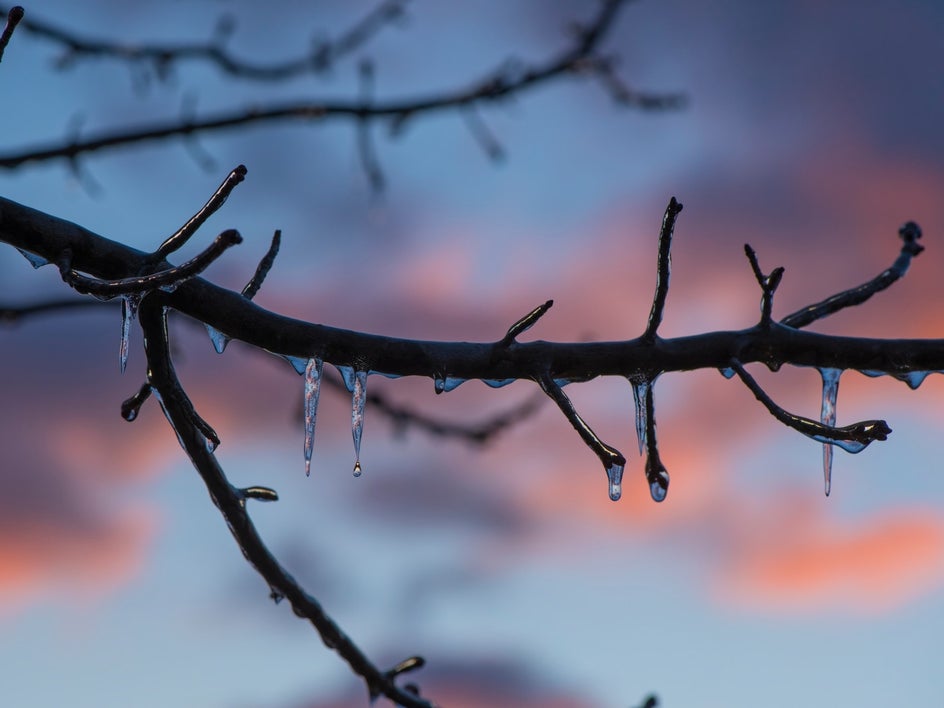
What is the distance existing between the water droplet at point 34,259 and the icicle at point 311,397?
534 mm

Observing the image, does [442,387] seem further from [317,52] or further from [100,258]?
[317,52]

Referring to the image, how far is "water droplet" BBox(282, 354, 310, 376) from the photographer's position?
174cm

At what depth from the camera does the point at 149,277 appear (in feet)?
5.08

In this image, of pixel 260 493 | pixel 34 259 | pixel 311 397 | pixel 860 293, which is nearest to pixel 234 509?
pixel 260 493

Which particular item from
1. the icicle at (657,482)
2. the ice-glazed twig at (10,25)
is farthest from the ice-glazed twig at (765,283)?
the ice-glazed twig at (10,25)

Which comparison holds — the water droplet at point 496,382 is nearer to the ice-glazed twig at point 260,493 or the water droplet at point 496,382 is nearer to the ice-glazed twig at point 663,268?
the ice-glazed twig at point 663,268

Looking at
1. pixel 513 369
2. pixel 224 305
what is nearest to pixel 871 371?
pixel 513 369

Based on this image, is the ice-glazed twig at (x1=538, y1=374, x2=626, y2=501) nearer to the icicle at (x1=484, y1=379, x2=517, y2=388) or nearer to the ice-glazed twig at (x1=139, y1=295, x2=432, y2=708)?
the icicle at (x1=484, y1=379, x2=517, y2=388)

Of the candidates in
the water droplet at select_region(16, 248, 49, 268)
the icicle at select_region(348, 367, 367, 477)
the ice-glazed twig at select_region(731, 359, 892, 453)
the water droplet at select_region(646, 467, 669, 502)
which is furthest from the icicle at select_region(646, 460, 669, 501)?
the water droplet at select_region(16, 248, 49, 268)

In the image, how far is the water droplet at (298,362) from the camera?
1.74 m

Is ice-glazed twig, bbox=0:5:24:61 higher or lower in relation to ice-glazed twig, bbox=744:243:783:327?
higher

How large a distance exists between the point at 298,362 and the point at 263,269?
31 centimetres

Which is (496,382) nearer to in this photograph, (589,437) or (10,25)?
(589,437)

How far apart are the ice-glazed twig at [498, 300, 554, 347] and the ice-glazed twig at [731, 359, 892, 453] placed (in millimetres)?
402
